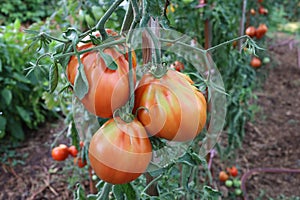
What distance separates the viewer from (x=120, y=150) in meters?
0.55

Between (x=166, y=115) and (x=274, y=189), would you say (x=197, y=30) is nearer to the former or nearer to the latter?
(x=274, y=189)

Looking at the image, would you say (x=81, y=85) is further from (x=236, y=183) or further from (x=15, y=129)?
(x=15, y=129)

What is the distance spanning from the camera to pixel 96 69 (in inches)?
20.8

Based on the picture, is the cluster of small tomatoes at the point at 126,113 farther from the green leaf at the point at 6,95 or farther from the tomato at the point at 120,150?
the green leaf at the point at 6,95

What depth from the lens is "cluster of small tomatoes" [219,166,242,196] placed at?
2074 mm

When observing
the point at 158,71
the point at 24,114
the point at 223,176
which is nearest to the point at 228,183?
the point at 223,176

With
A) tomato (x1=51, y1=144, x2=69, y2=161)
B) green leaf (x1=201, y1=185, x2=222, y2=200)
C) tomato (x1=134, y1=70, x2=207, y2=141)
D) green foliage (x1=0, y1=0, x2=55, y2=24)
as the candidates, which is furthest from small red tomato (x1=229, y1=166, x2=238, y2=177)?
green foliage (x1=0, y1=0, x2=55, y2=24)

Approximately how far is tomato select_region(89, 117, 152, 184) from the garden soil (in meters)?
1.56

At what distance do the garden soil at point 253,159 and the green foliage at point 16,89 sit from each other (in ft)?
0.45

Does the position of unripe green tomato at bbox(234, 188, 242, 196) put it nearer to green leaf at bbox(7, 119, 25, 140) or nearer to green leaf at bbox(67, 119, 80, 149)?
green leaf at bbox(67, 119, 80, 149)

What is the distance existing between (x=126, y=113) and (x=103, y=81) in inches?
2.5

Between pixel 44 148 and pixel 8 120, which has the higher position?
pixel 8 120

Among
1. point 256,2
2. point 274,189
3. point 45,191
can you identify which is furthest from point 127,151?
point 256,2

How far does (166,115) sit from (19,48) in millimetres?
2245
